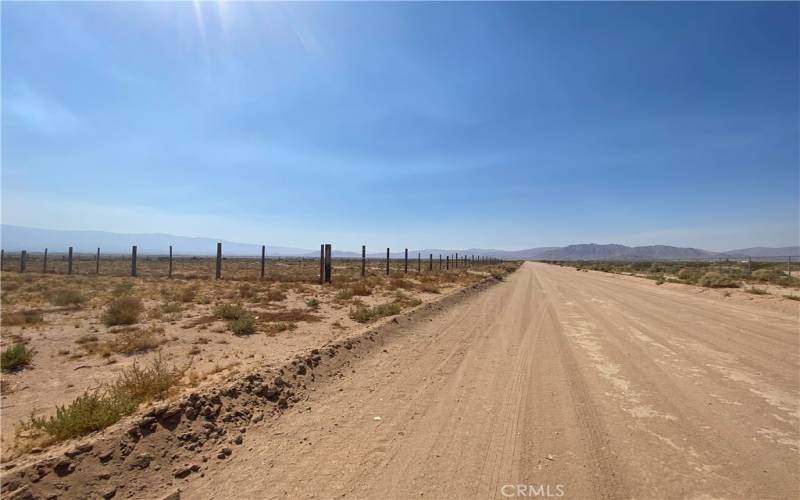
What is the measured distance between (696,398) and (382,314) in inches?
311

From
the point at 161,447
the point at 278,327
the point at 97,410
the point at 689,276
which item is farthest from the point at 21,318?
the point at 689,276

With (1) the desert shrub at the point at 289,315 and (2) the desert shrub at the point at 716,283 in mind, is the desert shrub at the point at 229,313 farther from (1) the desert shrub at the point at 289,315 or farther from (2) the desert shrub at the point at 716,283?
(2) the desert shrub at the point at 716,283

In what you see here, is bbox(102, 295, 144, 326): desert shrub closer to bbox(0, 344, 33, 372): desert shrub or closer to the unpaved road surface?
bbox(0, 344, 33, 372): desert shrub

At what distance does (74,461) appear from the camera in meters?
3.32

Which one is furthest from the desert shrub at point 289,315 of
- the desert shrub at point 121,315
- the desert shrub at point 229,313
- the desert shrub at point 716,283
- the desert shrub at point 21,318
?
the desert shrub at point 716,283

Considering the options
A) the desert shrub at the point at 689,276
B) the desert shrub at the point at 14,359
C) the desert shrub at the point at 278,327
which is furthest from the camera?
the desert shrub at the point at 689,276

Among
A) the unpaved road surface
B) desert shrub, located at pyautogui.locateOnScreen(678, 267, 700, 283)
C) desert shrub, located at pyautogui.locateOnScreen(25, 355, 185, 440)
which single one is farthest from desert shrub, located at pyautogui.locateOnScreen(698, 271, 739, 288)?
desert shrub, located at pyautogui.locateOnScreen(25, 355, 185, 440)

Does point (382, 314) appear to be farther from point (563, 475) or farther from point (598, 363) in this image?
point (563, 475)
